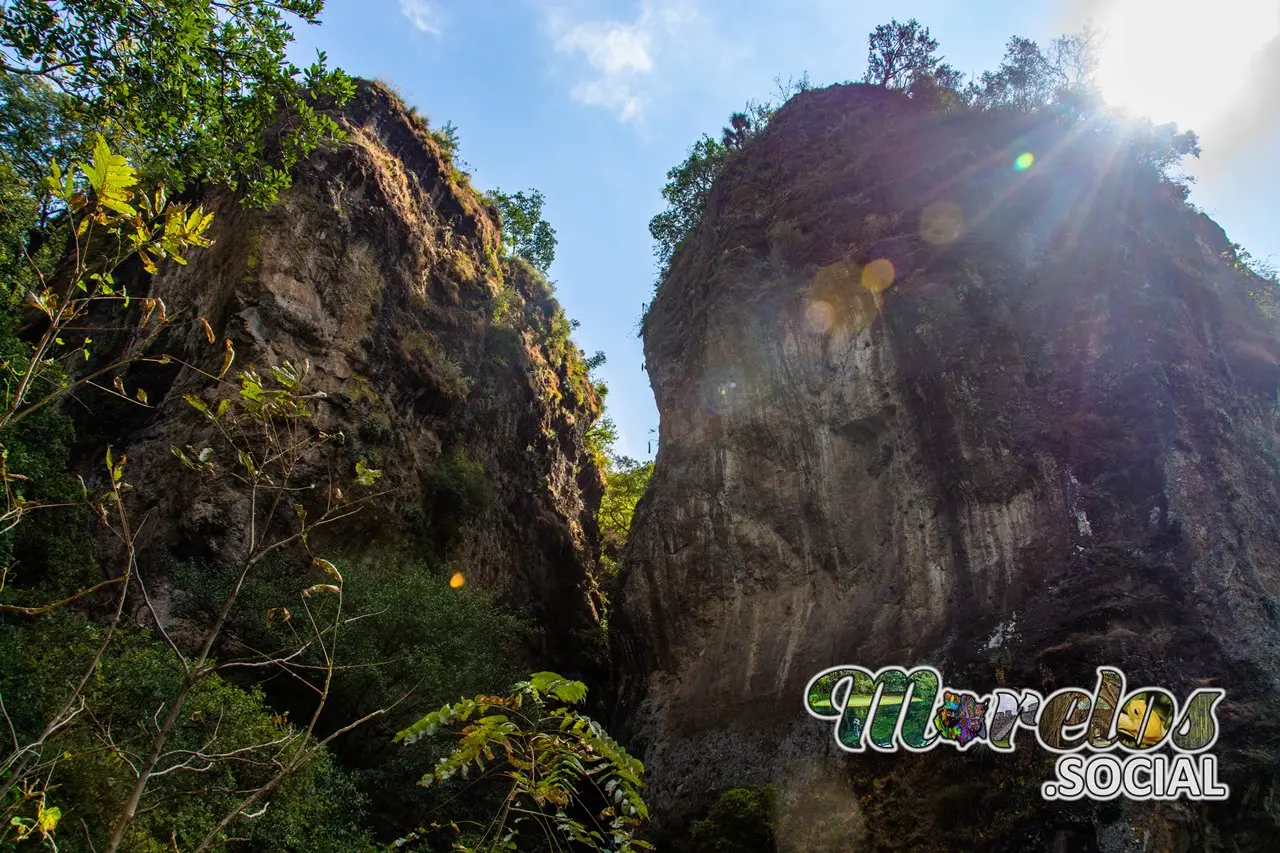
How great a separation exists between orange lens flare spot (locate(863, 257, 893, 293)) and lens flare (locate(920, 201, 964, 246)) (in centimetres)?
116

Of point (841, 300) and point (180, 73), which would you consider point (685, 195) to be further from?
point (180, 73)

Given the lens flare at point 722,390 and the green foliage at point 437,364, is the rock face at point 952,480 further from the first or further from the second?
the green foliage at point 437,364

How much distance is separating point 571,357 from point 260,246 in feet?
52.7

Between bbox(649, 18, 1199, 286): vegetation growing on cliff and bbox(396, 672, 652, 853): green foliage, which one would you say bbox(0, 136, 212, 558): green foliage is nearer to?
bbox(396, 672, 652, 853): green foliage

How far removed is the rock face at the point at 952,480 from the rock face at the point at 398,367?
627 cm

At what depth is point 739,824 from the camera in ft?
45.7

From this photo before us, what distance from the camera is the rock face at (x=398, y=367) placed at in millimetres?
19875

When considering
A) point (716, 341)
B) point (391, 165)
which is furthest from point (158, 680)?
point (391, 165)

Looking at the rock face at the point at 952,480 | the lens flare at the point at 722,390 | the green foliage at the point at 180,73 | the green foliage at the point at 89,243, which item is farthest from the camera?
the lens flare at the point at 722,390

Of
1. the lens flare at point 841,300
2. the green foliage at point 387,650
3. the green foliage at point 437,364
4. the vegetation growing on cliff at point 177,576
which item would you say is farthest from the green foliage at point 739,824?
the green foliage at point 437,364

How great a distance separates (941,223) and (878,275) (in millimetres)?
2047

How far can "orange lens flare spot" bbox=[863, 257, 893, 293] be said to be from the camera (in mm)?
19734

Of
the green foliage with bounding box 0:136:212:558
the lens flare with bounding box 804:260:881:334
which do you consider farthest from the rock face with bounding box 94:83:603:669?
the green foliage with bounding box 0:136:212:558

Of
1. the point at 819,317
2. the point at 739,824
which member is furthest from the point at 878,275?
the point at 739,824
